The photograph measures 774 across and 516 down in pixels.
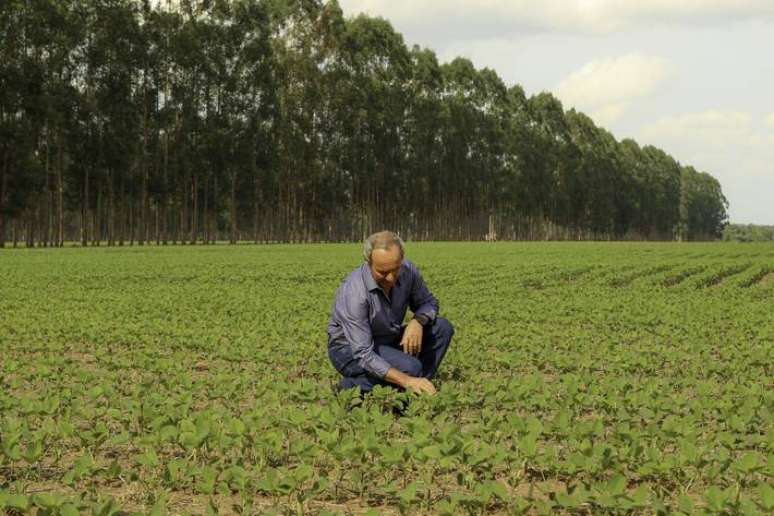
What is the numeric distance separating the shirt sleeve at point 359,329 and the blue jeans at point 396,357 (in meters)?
0.27

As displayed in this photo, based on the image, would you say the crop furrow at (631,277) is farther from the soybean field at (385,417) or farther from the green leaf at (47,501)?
the green leaf at (47,501)

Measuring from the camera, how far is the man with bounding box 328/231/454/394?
690 cm

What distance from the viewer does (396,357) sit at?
7383 millimetres

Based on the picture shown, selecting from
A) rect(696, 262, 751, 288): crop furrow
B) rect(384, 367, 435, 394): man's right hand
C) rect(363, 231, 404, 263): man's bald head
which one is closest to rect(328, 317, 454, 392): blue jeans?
rect(384, 367, 435, 394): man's right hand

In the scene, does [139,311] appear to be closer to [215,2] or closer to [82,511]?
[82,511]

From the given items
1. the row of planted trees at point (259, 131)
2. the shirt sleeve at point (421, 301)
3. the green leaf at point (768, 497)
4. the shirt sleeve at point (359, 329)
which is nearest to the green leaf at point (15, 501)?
the shirt sleeve at point (359, 329)

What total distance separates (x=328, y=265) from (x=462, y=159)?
62.4 meters

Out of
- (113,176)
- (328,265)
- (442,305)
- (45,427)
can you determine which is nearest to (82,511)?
(45,427)

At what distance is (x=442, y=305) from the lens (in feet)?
57.2

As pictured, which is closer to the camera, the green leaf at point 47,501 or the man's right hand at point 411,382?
the green leaf at point 47,501

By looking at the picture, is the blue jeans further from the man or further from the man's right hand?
the man's right hand

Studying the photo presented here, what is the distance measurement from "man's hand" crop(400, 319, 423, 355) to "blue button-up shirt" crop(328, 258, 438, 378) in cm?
15

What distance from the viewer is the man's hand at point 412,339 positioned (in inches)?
293

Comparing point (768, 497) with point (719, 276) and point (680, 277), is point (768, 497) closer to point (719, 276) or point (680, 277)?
point (680, 277)
